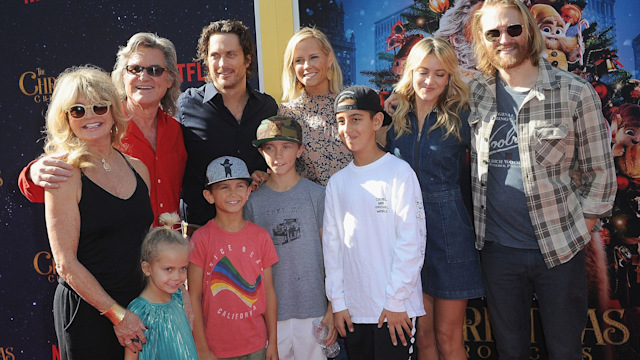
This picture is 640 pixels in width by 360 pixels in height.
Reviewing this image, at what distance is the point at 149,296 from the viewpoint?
230cm

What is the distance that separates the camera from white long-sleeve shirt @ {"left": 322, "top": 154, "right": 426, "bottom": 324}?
243 centimetres

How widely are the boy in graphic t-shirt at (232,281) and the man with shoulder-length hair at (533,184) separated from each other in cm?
120

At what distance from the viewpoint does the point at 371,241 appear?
2533 millimetres

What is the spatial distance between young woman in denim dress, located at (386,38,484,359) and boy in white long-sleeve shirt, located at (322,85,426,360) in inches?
11.3

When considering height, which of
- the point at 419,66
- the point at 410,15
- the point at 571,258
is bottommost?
the point at 571,258

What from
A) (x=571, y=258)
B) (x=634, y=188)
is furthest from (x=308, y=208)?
(x=634, y=188)

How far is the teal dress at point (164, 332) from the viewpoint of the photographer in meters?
2.25

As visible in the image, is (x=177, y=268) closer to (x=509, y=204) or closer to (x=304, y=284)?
(x=304, y=284)

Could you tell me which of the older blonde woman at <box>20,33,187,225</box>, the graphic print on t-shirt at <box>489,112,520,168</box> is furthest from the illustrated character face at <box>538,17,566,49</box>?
the older blonde woman at <box>20,33,187,225</box>

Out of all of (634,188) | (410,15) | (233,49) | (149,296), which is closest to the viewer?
(149,296)

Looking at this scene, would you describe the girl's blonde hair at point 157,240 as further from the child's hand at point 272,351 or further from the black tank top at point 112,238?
the child's hand at point 272,351

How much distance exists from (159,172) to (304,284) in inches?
41.4

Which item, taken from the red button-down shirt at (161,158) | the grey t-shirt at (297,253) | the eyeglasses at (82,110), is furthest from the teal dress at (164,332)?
the eyeglasses at (82,110)

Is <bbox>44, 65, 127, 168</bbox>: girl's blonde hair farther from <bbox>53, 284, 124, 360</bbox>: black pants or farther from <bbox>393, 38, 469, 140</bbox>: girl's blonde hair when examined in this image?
<bbox>393, 38, 469, 140</bbox>: girl's blonde hair
